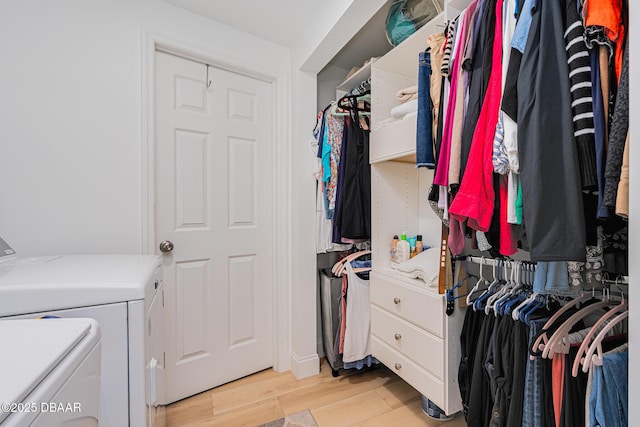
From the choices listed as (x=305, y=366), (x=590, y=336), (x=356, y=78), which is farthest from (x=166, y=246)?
(x=590, y=336)

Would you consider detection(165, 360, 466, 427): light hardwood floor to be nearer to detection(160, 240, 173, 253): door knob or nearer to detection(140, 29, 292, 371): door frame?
detection(140, 29, 292, 371): door frame

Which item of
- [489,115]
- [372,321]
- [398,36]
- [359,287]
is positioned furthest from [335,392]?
[398,36]

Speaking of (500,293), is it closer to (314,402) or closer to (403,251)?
(403,251)

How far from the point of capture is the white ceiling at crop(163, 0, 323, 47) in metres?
1.63

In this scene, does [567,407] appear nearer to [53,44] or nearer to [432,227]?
[432,227]

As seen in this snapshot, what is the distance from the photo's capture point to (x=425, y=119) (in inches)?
46.7

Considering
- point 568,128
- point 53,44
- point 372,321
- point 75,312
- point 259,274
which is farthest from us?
point 259,274

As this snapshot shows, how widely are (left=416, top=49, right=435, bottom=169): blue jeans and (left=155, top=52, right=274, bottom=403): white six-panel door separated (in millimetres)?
1160

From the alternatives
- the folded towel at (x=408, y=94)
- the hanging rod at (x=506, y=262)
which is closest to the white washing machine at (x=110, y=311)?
the hanging rod at (x=506, y=262)

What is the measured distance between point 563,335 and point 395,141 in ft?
3.33

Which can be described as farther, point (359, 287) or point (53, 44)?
point (359, 287)

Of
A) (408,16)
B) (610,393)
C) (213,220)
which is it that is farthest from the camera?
(213,220)

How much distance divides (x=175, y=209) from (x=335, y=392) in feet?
4.95

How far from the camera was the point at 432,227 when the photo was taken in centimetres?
180
